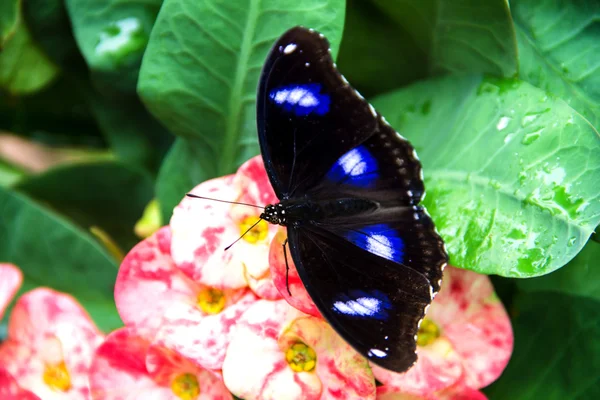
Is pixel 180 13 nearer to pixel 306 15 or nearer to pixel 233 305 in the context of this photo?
pixel 306 15

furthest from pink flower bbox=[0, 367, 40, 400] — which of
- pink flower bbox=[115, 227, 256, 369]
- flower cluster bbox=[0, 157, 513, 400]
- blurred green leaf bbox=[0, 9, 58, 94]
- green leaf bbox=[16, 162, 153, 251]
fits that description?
blurred green leaf bbox=[0, 9, 58, 94]

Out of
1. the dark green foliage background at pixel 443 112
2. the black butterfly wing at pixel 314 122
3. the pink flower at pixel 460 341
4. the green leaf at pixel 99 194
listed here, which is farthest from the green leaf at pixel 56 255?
the pink flower at pixel 460 341

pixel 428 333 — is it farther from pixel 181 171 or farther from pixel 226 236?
pixel 181 171

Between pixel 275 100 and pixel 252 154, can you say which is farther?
pixel 252 154

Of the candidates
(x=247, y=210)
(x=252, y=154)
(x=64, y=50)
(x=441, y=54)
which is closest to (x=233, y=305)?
(x=247, y=210)

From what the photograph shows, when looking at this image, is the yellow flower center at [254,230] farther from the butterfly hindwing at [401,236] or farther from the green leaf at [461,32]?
the green leaf at [461,32]

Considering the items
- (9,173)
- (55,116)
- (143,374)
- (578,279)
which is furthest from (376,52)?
(9,173)
